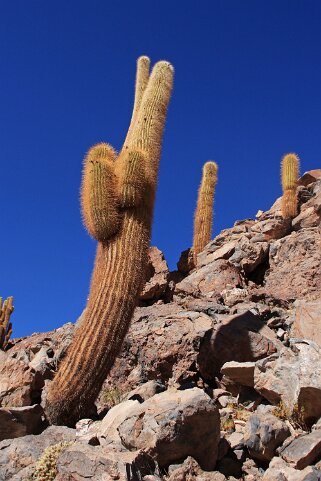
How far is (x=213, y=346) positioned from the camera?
248 inches

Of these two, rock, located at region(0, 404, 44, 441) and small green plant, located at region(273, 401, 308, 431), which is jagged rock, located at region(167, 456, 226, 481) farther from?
rock, located at region(0, 404, 44, 441)

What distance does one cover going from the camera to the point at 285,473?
359 centimetres

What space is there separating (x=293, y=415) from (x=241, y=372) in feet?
3.40

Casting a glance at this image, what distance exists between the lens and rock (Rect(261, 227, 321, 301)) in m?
8.80

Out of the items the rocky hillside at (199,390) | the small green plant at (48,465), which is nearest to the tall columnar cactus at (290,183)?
the rocky hillside at (199,390)

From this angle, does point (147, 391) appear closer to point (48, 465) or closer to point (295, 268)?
point (48, 465)

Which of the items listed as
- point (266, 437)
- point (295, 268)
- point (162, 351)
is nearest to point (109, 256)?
point (162, 351)

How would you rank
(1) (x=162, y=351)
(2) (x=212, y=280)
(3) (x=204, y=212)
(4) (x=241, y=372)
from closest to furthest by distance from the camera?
(4) (x=241, y=372) < (1) (x=162, y=351) < (2) (x=212, y=280) < (3) (x=204, y=212)

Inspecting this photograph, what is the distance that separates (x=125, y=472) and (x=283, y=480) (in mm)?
1193

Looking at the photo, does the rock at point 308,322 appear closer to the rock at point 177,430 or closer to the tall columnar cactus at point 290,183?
the rock at point 177,430

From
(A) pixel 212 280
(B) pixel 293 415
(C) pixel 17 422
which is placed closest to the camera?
(B) pixel 293 415

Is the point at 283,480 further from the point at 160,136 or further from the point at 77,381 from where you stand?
the point at 160,136

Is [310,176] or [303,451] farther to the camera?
[310,176]

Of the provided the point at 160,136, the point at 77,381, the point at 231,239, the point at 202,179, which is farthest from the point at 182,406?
the point at 202,179
